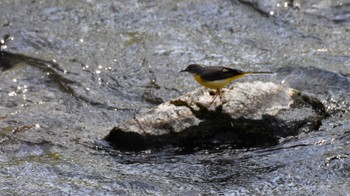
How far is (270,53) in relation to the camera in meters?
10.5

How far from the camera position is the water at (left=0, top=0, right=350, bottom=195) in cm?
693

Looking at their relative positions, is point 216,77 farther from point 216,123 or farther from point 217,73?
point 216,123

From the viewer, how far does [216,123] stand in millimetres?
7602

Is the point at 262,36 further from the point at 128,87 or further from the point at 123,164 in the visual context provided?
the point at 123,164

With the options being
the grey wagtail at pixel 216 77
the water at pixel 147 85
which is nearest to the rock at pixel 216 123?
the water at pixel 147 85

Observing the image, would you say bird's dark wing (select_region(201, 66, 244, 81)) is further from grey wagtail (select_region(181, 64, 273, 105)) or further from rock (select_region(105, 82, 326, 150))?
rock (select_region(105, 82, 326, 150))

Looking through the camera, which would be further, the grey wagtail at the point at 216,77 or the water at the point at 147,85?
the grey wagtail at the point at 216,77

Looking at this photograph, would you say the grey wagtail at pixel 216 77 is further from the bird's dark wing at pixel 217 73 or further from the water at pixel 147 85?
the water at pixel 147 85

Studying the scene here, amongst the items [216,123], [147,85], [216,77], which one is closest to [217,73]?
[216,77]

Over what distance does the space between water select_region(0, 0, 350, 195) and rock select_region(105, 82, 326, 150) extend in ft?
0.40

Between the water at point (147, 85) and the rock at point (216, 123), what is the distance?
0.12m

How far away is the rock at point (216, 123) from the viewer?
296 inches

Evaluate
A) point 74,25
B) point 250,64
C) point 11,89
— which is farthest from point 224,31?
point 11,89

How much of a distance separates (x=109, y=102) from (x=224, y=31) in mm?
2801
